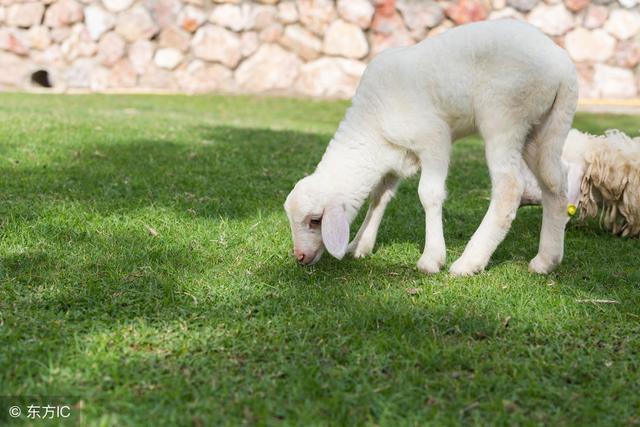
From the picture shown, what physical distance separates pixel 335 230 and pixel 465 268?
677mm

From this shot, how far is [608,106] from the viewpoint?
11.6m

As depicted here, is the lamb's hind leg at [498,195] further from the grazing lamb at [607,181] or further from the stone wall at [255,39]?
the stone wall at [255,39]

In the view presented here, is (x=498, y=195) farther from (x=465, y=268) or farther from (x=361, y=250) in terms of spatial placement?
(x=361, y=250)

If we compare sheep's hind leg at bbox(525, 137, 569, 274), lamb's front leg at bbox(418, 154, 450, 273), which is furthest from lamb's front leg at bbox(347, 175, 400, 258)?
sheep's hind leg at bbox(525, 137, 569, 274)

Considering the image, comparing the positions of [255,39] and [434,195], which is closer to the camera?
[434,195]

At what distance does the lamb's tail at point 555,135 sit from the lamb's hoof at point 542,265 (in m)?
0.35

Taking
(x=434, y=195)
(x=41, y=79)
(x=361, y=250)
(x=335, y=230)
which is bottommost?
(x=41, y=79)

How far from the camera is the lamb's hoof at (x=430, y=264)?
3.54 m

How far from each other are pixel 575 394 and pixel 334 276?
138 cm

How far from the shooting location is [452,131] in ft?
11.9

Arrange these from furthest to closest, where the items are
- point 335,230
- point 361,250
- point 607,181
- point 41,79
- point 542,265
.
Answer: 1. point 41,79
2. point 607,181
3. point 361,250
4. point 542,265
5. point 335,230

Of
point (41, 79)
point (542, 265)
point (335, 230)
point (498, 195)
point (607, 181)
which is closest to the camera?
point (335, 230)

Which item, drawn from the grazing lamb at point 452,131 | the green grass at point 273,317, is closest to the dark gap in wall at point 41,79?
the green grass at point 273,317

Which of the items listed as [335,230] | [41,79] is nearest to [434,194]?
[335,230]
